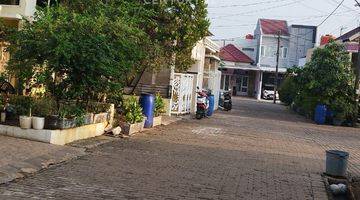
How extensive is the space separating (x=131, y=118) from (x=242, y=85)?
5053 centimetres

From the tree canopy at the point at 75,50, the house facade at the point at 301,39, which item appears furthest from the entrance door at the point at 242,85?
the tree canopy at the point at 75,50

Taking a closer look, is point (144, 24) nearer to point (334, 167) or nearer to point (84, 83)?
point (84, 83)

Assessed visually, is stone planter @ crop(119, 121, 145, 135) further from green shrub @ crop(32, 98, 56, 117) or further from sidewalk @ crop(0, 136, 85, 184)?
sidewalk @ crop(0, 136, 85, 184)

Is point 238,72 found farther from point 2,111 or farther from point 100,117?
point 2,111

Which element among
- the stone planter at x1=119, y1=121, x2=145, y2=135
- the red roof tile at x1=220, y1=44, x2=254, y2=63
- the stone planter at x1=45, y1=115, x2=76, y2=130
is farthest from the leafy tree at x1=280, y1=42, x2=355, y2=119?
the red roof tile at x1=220, y1=44, x2=254, y2=63

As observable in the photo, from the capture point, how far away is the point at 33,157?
989 centimetres

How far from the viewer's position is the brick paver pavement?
8062mm

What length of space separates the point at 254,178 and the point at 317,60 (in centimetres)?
2220

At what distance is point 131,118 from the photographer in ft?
52.4

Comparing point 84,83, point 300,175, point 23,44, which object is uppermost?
point 23,44

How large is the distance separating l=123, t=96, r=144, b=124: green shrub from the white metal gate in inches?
258

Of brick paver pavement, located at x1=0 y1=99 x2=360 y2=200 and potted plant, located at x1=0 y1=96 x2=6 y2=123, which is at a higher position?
potted plant, located at x1=0 y1=96 x2=6 y2=123

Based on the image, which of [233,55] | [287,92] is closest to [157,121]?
[287,92]

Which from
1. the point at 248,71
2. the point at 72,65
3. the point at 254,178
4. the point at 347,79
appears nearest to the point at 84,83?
the point at 72,65
